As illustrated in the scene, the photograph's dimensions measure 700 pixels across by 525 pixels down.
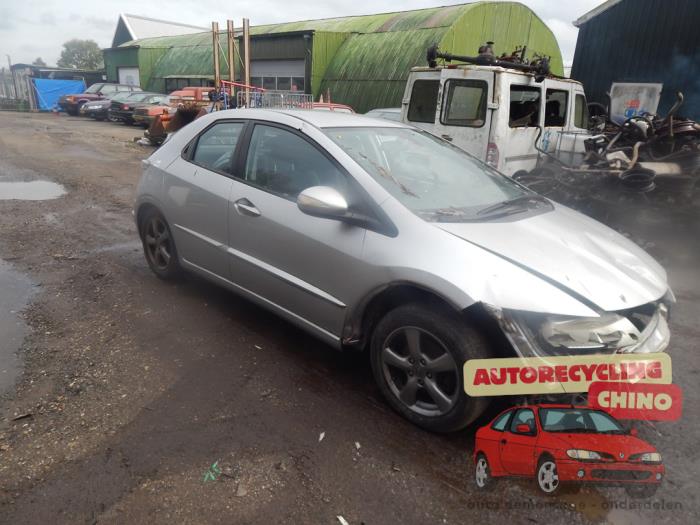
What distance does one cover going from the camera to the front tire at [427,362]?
2.28m

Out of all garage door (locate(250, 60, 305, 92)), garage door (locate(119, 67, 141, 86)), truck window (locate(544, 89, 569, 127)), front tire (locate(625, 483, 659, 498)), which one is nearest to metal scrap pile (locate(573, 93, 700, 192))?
truck window (locate(544, 89, 569, 127))

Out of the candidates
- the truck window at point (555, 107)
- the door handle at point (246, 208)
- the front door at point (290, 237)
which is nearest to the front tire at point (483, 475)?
the front door at point (290, 237)

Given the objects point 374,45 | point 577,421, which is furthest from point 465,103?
point 374,45

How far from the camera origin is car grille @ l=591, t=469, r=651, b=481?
2.08m

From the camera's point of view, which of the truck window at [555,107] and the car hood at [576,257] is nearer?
the car hood at [576,257]

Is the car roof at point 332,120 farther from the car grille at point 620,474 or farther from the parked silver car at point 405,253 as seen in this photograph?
the car grille at point 620,474

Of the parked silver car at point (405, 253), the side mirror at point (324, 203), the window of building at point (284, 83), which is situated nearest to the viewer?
the parked silver car at point (405, 253)

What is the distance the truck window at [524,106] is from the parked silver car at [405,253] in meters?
2.94

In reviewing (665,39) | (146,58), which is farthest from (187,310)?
(146,58)

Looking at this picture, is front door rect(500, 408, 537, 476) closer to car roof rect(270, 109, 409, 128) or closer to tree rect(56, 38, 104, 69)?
car roof rect(270, 109, 409, 128)

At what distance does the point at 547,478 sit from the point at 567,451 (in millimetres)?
177

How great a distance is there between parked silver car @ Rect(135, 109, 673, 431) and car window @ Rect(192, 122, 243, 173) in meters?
0.02

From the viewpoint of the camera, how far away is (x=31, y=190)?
8203 millimetres
